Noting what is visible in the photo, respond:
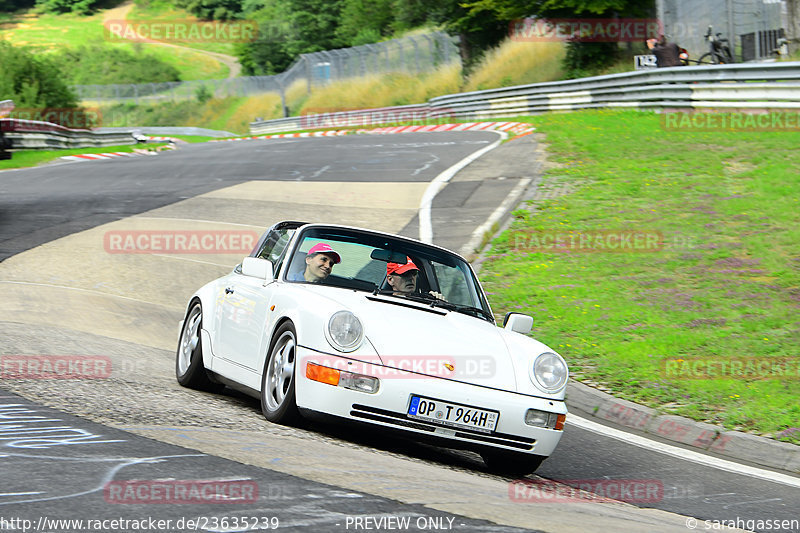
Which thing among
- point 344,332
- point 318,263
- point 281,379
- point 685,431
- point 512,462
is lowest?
point 685,431

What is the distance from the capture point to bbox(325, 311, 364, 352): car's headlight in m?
5.80

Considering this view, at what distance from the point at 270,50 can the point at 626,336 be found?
87.0 metres

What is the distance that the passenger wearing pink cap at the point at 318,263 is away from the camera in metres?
6.95

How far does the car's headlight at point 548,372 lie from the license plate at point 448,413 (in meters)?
0.48

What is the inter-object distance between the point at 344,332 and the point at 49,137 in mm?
30098

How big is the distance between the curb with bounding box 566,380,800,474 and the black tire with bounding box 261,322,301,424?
300 cm

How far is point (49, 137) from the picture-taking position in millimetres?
33281

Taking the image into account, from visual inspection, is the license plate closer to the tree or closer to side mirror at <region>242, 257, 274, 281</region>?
side mirror at <region>242, 257, 274, 281</region>

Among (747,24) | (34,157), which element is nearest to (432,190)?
(747,24)

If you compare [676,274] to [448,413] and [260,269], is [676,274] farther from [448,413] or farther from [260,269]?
[448,413]

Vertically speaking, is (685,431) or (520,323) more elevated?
(520,323)

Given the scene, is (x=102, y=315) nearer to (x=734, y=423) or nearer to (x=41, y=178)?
(x=734, y=423)

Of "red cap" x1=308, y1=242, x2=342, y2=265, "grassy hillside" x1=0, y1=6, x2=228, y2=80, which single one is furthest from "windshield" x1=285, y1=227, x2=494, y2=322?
"grassy hillside" x1=0, y1=6, x2=228, y2=80

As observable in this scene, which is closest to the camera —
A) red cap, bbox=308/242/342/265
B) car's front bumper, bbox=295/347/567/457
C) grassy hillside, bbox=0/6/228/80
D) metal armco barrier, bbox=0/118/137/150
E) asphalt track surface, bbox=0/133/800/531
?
asphalt track surface, bbox=0/133/800/531
